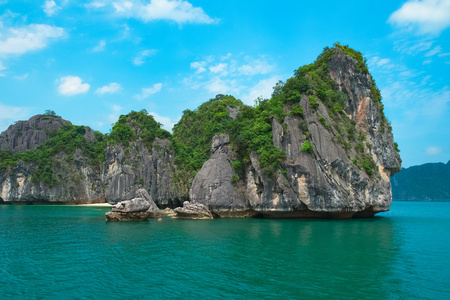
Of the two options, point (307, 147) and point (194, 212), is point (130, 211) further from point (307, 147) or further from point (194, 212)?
point (307, 147)

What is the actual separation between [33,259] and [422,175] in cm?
17617

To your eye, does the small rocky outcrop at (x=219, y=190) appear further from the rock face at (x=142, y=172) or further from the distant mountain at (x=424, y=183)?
the distant mountain at (x=424, y=183)

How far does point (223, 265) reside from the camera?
541 inches

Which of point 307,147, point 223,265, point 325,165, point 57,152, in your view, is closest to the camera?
point 223,265

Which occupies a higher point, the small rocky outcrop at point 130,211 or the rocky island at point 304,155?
the rocky island at point 304,155

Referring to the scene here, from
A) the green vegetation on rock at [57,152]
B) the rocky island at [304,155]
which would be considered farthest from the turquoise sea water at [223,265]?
the green vegetation on rock at [57,152]

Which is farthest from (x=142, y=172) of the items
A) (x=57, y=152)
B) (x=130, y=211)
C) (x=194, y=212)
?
(x=57, y=152)

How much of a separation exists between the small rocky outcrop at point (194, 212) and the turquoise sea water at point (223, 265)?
11.0m

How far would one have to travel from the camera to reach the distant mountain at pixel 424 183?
143 metres

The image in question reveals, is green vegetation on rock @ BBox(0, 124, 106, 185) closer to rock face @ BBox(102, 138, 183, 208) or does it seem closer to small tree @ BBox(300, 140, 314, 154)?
rock face @ BBox(102, 138, 183, 208)

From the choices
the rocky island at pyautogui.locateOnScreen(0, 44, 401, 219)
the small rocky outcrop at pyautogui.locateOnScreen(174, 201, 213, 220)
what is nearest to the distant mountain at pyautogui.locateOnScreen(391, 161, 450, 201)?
the rocky island at pyautogui.locateOnScreen(0, 44, 401, 219)

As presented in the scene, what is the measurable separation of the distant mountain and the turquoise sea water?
478ft

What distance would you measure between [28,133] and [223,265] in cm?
7882

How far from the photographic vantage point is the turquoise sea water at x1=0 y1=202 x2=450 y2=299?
10.5 meters
